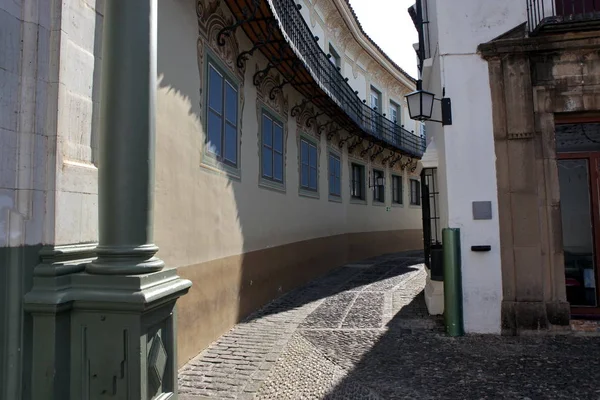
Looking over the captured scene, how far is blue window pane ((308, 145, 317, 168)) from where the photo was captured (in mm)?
11358

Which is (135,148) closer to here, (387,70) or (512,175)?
(512,175)

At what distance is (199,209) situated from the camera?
551cm

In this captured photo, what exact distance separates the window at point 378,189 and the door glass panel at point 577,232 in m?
10.7

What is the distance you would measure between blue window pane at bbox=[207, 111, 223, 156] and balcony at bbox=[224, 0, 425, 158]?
133 cm

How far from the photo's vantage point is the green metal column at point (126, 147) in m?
2.42

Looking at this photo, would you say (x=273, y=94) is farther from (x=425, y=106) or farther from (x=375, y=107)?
(x=375, y=107)

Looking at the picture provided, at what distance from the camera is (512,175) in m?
Answer: 5.88

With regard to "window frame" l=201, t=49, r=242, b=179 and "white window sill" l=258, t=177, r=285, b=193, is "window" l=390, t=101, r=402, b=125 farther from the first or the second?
"window frame" l=201, t=49, r=242, b=179

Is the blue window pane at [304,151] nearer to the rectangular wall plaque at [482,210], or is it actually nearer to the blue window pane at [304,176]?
the blue window pane at [304,176]

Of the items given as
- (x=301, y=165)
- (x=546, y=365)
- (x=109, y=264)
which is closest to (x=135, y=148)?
(x=109, y=264)

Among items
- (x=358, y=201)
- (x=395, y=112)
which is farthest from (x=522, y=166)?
(x=395, y=112)

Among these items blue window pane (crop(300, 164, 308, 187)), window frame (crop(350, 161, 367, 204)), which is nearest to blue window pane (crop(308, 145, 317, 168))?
blue window pane (crop(300, 164, 308, 187))

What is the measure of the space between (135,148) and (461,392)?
11.5 feet

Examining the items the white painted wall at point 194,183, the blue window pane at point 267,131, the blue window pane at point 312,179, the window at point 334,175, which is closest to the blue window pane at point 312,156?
the blue window pane at point 312,179
